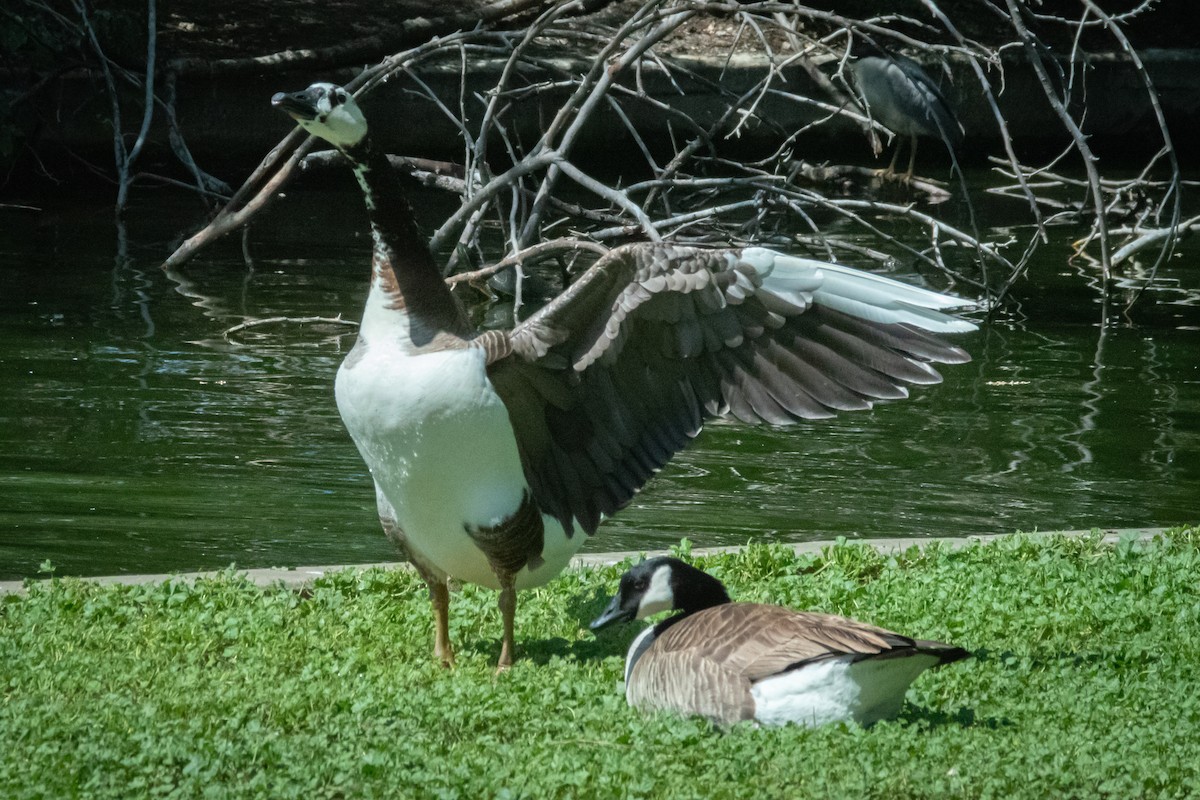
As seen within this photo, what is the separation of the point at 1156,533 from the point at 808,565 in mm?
1761

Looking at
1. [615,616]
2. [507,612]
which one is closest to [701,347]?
[615,616]

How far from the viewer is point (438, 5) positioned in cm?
1986

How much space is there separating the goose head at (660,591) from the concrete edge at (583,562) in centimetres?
131

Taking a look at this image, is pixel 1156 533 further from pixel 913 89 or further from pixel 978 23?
pixel 978 23

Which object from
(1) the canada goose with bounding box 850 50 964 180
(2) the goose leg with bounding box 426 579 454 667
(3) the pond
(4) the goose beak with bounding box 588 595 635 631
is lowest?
(3) the pond

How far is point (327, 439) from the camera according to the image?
30.6 ft

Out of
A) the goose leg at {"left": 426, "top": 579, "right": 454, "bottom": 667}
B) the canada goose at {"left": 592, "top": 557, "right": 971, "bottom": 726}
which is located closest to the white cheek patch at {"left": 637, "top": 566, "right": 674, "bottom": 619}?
the canada goose at {"left": 592, "top": 557, "right": 971, "bottom": 726}

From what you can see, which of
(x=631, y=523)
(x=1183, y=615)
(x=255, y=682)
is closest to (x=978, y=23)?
(x=631, y=523)

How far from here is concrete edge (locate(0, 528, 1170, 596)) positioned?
6.06 metres

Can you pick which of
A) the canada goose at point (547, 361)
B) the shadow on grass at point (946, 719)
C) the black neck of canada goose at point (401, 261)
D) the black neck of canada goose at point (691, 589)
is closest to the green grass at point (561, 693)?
the shadow on grass at point (946, 719)

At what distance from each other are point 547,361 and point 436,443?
0.51 meters

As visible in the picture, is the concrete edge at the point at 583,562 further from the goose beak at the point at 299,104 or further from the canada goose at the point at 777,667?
the goose beak at the point at 299,104

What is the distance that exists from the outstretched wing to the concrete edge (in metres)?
1.23

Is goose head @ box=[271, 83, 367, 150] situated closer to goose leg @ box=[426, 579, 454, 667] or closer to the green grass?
goose leg @ box=[426, 579, 454, 667]
